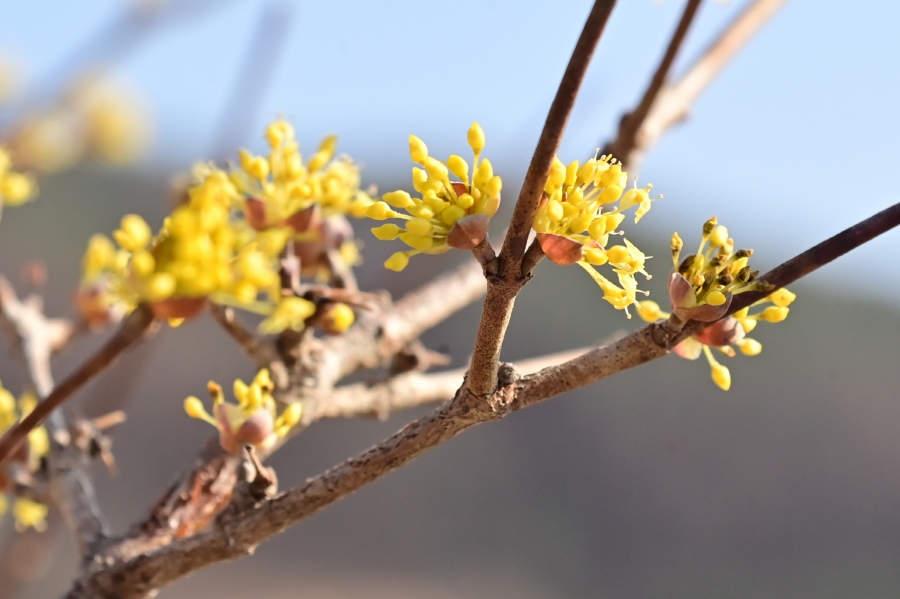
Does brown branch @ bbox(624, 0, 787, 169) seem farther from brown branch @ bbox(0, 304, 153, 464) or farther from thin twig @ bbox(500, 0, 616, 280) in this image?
brown branch @ bbox(0, 304, 153, 464)

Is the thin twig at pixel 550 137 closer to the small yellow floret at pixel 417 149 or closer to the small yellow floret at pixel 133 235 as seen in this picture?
the small yellow floret at pixel 417 149

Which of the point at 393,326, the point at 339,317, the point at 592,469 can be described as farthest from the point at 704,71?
the point at 592,469

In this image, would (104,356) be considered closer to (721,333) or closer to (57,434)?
(721,333)

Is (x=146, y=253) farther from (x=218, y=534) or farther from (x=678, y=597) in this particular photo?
(x=678, y=597)

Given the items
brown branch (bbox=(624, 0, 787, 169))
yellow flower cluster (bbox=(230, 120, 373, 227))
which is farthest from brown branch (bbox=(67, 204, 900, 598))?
brown branch (bbox=(624, 0, 787, 169))

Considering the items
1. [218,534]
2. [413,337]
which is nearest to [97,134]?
[413,337]

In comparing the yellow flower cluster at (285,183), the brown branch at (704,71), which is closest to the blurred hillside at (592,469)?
the brown branch at (704,71)
